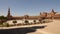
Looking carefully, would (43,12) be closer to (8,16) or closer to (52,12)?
(52,12)

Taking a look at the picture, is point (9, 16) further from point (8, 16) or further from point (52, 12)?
point (52, 12)

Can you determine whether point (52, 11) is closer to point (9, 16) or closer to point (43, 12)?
point (43, 12)

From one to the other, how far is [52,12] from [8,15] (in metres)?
29.6

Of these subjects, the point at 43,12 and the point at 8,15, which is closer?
the point at 8,15

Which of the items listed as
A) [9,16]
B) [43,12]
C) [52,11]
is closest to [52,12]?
[52,11]

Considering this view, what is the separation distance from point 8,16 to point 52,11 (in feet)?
97.7

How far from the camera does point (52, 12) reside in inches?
3627

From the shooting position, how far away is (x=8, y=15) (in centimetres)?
9356

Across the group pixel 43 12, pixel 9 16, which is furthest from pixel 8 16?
pixel 43 12

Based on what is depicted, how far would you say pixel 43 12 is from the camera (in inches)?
4055

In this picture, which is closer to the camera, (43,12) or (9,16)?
(9,16)

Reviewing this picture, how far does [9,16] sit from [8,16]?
0.75m

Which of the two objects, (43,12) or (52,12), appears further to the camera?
(43,12)

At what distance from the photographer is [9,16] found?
306ft
